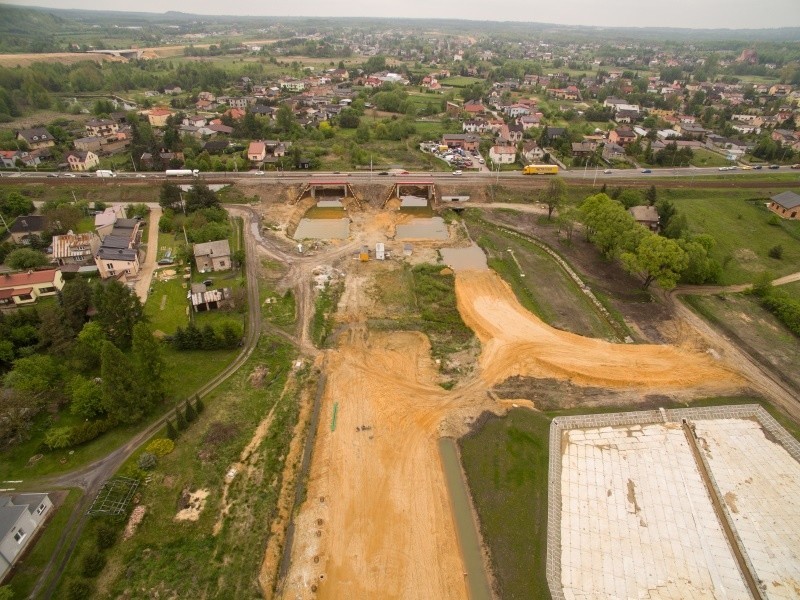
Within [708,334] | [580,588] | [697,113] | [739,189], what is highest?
[697,113]

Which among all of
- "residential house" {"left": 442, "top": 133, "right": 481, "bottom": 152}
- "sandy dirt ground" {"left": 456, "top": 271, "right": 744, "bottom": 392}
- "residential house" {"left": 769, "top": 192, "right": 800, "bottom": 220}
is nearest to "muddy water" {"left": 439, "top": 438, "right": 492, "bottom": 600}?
"sandy dirt ground" {"left": 456, "top": 271, "right": 744, "bottom": 392}

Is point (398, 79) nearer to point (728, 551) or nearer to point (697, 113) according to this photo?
point (697, 113)

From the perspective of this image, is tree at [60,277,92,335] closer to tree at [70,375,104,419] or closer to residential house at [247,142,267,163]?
tree at [70,375,104,419]

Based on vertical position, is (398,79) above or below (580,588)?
above

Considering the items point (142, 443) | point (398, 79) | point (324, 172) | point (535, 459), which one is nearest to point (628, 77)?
point (398, 79)

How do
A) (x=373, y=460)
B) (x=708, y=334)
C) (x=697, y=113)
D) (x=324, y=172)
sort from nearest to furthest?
(x=373, y=460), (x=708, y=334), (x=324, y=172), (x=697, y=113)

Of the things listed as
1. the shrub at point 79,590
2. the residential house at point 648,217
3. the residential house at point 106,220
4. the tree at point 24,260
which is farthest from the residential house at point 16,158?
the residential house at point 648,217
